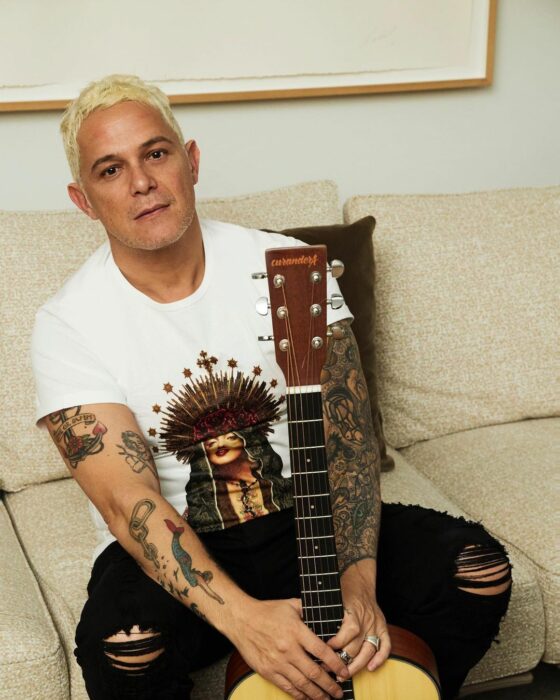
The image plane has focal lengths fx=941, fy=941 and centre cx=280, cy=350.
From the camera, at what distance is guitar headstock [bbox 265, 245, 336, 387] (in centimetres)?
136

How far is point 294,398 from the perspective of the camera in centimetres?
138

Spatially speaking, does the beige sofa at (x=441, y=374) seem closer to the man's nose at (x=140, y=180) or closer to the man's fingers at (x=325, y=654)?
the man's nose at (x=140, y=180)

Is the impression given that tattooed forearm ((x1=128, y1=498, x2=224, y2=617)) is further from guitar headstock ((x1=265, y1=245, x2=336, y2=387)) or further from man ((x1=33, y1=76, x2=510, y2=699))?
guitar headstock ((x1=265, y1=245, x2=336, y2=387))

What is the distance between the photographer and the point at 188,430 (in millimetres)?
1607

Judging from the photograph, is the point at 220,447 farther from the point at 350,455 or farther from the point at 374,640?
the point at 374,640

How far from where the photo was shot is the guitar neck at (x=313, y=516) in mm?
1331

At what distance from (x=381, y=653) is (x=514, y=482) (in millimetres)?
709

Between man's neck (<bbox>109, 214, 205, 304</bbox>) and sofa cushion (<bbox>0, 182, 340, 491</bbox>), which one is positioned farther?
sofa cushion (<bbox>0, 182, 340, 491</bbox>)

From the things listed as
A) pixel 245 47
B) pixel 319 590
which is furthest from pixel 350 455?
pixel 245 47

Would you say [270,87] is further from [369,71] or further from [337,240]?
[337,240]

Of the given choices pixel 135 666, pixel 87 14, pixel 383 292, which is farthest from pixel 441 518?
pixel 87 14

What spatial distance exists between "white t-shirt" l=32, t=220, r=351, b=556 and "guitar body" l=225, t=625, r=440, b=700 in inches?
12.7

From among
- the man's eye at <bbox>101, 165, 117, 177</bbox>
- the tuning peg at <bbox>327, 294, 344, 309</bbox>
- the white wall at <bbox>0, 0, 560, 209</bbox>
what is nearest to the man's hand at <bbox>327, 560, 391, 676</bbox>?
the tuning peg at <bbox>327, 294, 344, 309</bbox>

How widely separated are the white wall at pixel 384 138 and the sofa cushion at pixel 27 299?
12.5 inches
